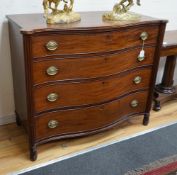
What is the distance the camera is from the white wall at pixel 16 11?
169 cm

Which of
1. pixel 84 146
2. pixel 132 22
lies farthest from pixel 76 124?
pixel 132 22

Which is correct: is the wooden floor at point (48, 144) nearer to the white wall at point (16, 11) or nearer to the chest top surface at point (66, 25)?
the white wall at point (16, 11)

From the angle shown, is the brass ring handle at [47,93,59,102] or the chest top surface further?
the brass ring handle at [47,93,59,102]

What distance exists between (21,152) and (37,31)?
2.77 feet

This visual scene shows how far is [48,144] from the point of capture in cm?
180

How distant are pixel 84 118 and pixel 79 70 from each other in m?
0.35

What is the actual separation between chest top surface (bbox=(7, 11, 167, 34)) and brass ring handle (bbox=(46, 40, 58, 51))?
0.24 ft

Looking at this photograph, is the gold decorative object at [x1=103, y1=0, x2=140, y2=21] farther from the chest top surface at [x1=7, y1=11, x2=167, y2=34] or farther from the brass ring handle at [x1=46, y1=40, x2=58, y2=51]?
the brass ring handle at [x1=46, y1=40, x2=58, y2=51]

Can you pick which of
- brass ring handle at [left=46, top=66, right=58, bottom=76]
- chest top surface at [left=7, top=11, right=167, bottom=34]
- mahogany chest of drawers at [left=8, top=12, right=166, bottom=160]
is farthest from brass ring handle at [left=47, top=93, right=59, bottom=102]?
chest top surface at [left=7, top=11, right=167, bottom=34]

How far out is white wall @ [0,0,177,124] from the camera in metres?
1.69

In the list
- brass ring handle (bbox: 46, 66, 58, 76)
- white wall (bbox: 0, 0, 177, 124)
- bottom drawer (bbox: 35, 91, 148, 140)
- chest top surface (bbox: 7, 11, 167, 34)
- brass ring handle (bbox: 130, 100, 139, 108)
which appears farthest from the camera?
brass ring handle (bbox: 130, 100, 139, 108)

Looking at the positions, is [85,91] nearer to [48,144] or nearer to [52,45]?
[52,45]

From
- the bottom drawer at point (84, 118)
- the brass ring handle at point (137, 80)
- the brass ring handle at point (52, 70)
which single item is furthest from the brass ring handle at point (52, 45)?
the brass ring handle at point (137, 80)

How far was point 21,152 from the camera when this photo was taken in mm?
1701
